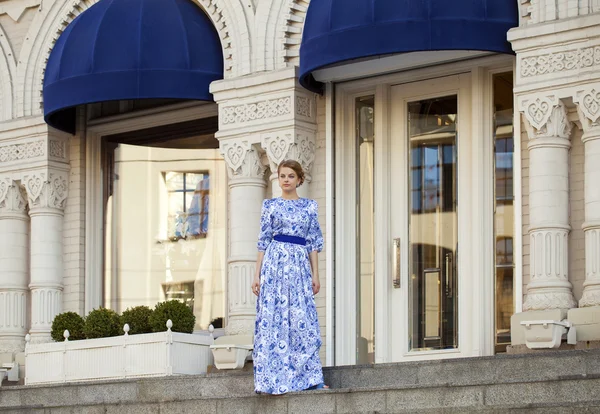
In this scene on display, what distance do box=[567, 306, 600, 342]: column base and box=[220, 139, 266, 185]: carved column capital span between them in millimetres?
4655

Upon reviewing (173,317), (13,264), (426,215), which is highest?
(426,215)

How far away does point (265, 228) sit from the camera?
45.9 ft

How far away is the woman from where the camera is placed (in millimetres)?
13734

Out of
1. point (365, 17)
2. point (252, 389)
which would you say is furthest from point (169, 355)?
point (365, 17)

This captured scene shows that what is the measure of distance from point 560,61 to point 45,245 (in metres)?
7.85

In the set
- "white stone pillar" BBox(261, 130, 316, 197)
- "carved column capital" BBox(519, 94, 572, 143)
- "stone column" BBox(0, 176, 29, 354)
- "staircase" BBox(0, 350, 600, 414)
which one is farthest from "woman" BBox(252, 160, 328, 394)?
"stone column" BBox(0, 176, 29, 354)

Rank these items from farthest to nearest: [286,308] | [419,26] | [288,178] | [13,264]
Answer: [13,264], [419,26], [286,308], [288,178]

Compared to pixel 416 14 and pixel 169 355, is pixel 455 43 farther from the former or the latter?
pixel 169 355

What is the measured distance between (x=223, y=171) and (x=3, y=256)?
3.25 meters

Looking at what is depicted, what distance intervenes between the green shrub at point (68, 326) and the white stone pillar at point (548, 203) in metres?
5.73

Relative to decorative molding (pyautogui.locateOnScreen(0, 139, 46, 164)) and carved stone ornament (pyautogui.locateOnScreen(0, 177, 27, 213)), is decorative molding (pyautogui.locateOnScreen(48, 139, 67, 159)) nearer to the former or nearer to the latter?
decorative molding (pyautogui.locateOnScreen(0, 139, 46, 164))

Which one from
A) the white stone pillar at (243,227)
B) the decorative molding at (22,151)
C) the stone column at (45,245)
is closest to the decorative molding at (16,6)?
the decorative molding at (22,151)

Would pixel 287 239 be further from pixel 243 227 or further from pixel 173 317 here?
pixel 243 227

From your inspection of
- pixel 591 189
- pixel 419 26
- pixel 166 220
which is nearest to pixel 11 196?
pixel 166 220
